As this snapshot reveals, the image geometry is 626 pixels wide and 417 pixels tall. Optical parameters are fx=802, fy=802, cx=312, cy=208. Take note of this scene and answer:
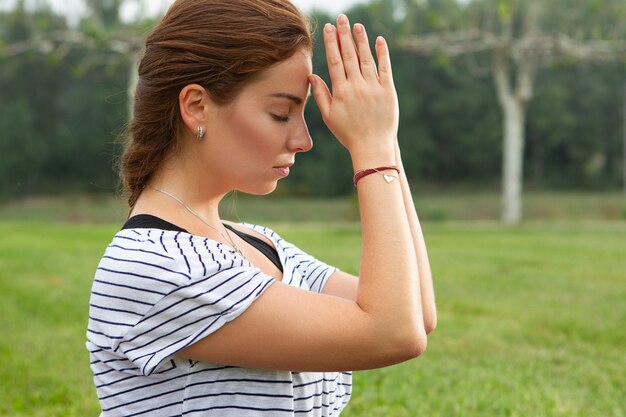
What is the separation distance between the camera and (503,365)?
4.92 metres

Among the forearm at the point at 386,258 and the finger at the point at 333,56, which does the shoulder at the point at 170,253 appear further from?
the finger at the point at 333,56

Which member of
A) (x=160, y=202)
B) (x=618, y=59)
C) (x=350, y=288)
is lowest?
(x=350, y=288)

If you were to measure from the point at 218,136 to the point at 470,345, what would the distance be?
4.19 meters

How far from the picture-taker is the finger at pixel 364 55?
5.17 feet

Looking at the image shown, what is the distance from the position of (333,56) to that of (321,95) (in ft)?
0.28

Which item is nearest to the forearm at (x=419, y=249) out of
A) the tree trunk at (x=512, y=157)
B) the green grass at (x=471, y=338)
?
the green grass at (x=471, y=338)

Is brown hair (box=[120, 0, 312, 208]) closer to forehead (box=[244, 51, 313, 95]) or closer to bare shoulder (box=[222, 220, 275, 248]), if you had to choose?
forehead (box=[244, 51, 313, 95])

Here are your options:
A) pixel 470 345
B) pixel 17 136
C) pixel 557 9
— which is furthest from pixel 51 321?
pixel 17 136

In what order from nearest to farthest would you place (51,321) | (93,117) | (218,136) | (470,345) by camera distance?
(218,136), (470,345), (51,321), (93,117)

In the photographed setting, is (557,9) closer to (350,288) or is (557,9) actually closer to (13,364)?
(13,364)

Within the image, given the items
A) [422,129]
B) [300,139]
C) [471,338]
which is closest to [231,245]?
[300,139]

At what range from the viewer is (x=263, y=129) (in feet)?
5.37

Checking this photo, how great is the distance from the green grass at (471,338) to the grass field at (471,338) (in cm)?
1

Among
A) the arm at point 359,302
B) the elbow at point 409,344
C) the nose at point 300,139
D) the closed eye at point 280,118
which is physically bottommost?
the elbow at point 409,344
